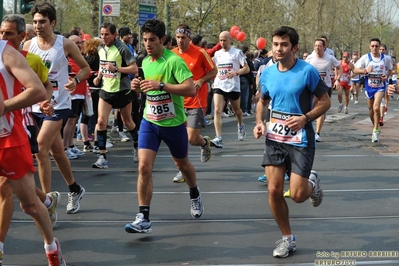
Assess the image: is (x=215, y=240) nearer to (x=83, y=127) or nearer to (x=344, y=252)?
(x=344, y=252)

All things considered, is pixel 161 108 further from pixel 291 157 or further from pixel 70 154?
pixel 70 154

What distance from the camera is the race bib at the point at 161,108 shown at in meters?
7.09

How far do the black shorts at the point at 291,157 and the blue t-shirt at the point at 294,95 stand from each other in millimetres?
43

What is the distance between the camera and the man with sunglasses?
48.0ft

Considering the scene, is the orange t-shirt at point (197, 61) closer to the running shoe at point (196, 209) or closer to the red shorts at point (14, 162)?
the running shoe at point (196, 209)

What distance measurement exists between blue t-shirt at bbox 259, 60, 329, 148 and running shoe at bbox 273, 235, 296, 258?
0.78 m

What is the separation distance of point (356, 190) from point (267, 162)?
336 cm

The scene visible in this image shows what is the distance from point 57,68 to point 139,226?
2.16 m

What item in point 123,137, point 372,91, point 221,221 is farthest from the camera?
point 372,91

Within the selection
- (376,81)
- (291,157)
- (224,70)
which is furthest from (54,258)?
(376,81)

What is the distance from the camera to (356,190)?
9.27m

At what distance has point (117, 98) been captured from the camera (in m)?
11.2

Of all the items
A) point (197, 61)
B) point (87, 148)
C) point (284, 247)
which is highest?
point (197, 61)

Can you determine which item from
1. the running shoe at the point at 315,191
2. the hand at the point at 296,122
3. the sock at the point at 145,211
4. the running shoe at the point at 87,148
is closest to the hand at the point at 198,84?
the sock at the point at 145,211
